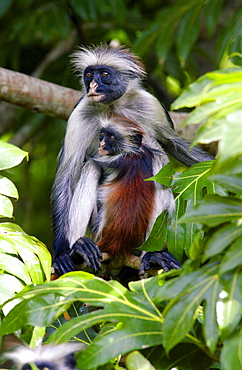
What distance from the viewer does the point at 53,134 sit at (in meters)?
6.84

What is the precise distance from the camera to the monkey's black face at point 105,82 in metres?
3.96

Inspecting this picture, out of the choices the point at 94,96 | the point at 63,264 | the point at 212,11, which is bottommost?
the point at 63,264

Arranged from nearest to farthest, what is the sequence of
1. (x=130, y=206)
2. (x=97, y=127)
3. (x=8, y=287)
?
(x=8, y=287), (x=130, y=206), (x=97, y=127)

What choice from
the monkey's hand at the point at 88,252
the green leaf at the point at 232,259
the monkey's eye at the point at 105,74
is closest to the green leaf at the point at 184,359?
the green leaf at the point at 232,259

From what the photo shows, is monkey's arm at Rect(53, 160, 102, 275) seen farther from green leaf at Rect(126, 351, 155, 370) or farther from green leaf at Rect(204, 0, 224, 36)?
green leaf at Rect(204, 0, 224, 36)

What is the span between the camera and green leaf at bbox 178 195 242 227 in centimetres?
166

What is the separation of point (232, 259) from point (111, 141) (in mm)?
2314

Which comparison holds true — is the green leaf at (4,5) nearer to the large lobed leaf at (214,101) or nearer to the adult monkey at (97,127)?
the adult monkey at (97,127)

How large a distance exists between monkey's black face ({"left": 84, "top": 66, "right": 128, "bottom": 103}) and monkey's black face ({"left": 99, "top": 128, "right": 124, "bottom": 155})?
27 cm

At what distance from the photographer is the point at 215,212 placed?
1.69 metres

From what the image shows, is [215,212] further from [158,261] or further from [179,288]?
[158,261]

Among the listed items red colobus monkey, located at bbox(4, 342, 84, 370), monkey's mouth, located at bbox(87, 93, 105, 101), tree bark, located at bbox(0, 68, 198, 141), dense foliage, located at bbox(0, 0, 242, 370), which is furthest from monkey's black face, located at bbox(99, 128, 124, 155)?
red colobus monkey, located at bbox(4, 342, 84, 370)

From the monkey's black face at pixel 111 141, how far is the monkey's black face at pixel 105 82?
266 mm

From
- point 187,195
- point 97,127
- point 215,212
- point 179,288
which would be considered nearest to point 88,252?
point 187,195
